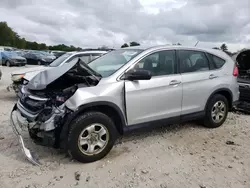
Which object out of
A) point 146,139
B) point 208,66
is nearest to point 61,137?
point 146,139

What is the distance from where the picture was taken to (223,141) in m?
4.73

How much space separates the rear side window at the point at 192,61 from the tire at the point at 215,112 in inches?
26.3

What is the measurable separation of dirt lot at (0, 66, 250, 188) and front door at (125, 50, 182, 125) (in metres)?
0.55

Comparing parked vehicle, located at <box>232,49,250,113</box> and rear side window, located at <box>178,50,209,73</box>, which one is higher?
rear side window, located at <box>178,50,209,73</box>

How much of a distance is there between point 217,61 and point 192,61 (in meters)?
0.73

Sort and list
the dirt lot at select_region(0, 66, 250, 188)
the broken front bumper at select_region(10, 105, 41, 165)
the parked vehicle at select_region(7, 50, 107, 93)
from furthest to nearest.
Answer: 1. the parked vehicle at select_region(7, 50, 107, 93)
2. the broken front bumper at select_region(10, 105, 41, 165)
3. the dirt lot at select_region(0, 66, 250, 188)

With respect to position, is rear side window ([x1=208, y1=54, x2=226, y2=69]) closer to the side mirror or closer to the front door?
the front door

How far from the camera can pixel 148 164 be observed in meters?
3.79

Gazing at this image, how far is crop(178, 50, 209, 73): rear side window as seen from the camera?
4797 mm

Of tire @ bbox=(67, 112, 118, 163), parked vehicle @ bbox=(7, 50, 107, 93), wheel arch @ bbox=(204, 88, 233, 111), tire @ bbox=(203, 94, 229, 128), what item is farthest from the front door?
parked vehicle @ bbox=(7, 50, 107, 93)

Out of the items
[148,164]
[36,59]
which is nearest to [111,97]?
[148,164]

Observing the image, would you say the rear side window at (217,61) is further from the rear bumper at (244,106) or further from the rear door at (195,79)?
→ the rear bumper at (244,106)

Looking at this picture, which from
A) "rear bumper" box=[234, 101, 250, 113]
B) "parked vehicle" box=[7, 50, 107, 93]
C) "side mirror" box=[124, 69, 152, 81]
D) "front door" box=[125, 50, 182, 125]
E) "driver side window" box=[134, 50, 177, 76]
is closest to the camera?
"side mirror" box=[124, 69, 152, 81]

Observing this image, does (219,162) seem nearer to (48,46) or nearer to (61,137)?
(61,137)
